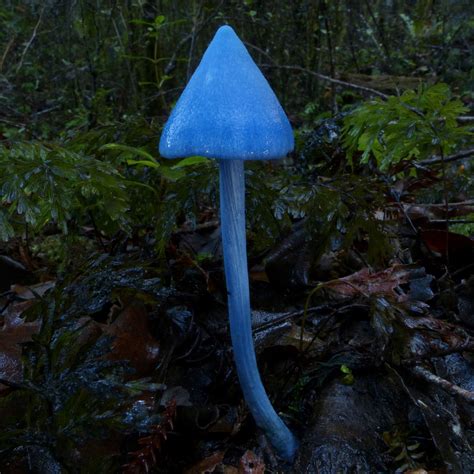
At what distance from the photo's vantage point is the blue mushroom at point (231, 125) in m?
1.22

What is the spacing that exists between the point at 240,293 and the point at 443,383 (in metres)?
0.66

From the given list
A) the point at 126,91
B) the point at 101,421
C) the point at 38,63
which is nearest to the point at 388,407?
the point at 101,421

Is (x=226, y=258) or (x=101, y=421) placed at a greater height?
(x=226, y=258)

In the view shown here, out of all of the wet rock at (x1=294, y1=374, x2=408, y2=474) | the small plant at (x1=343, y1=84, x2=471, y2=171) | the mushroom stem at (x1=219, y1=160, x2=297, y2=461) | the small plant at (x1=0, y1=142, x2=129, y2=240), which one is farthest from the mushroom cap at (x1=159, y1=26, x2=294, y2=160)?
the wet rock at (x1=294, y1=374, x2=408, y2=474)

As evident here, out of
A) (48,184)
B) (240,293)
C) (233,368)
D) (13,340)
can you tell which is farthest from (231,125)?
(13,340)

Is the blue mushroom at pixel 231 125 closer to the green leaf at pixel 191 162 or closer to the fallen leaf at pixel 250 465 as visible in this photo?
the fallen leaf at pixel 250 465

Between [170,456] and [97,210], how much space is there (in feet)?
3.72

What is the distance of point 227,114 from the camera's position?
4.01 feet

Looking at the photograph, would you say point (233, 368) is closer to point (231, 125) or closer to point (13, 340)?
point (13, 340)

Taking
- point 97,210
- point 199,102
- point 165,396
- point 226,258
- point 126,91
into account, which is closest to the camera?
point 199,102

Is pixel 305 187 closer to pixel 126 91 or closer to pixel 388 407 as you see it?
pixel 388 407

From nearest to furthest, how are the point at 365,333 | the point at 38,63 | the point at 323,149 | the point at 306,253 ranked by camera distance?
1. the point at 365,333
2. the point at 306,253
3. the point at 323,149
4. the point at 38,63

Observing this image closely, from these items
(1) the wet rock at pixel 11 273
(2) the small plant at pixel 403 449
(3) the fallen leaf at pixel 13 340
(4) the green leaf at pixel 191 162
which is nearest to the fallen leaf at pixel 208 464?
(2) the small plant at pixel 403 449

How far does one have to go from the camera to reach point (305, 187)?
2.06 metres
